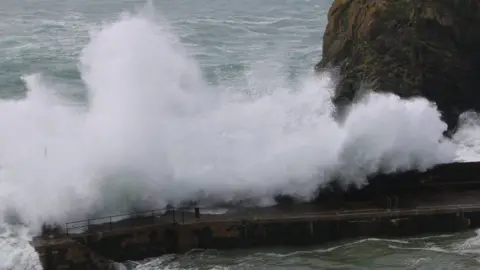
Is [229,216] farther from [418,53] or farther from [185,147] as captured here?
[418,53]

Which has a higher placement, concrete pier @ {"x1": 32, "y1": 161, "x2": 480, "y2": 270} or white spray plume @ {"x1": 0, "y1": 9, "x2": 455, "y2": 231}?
white spray plume @ {"x1": 0, "y1": 9, "x2": 455, "y2": 231}

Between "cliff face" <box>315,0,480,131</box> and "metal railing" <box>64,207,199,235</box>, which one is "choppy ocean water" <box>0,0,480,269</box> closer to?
"metal railing" <box>64,207,199,235</box>

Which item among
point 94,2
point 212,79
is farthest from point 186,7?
point 212,79

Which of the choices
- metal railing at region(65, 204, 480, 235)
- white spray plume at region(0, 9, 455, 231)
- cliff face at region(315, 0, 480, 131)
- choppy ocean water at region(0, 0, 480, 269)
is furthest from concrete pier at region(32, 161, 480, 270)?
cliff face at region(315, 0, 480, 131)

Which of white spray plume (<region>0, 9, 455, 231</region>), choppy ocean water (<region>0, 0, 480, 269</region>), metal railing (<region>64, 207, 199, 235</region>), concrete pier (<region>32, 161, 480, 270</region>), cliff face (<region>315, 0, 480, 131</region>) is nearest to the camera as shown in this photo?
concrete pier (<region>32, 161, 480, 270</region>)

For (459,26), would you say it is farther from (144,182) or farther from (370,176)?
(144,182)

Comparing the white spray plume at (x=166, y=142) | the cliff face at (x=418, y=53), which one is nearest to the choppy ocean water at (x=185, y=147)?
the white spray plume at (x=166, y=142)
